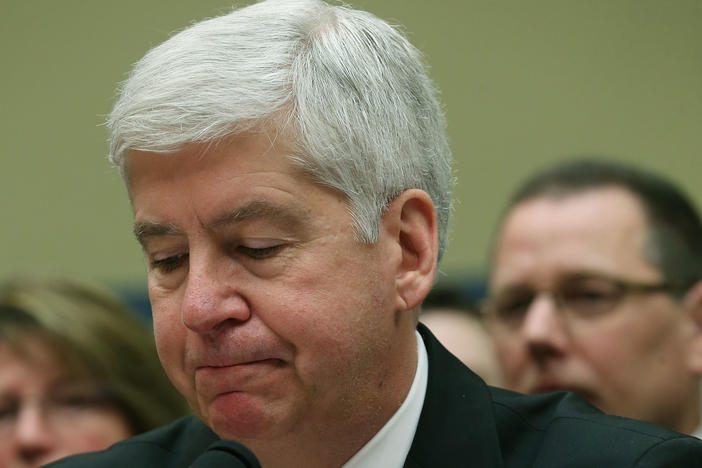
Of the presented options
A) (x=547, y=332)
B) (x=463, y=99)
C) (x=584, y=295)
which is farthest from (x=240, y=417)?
(x=463, y=99)

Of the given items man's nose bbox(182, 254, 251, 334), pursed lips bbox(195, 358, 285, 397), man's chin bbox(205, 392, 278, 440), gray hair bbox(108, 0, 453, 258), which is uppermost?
gray hair bbox(108, 0, 453, 258)

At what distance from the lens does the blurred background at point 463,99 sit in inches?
241

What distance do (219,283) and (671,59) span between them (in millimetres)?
4831

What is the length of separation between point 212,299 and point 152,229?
0.22 meters

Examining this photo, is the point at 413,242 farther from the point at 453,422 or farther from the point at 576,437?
the point at 576,437

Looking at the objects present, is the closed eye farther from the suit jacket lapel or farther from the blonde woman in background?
the blonde woman in background

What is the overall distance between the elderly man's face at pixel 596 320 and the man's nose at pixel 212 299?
1346 millimetres

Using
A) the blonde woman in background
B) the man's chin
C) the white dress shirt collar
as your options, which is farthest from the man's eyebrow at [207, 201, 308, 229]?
the blonde woman in background

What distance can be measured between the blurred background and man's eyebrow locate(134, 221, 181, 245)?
4011 millimetres

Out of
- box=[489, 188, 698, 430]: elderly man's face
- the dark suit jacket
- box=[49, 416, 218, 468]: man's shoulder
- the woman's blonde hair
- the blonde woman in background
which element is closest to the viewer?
the dark suit jacket

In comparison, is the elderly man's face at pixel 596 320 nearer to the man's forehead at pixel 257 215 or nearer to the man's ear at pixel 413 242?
the man's ear at pixel 413 242

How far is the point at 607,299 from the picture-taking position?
310 centimetres

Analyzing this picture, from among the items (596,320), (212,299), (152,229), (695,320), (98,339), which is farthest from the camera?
(98,339)

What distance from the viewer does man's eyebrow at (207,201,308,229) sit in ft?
6.44
